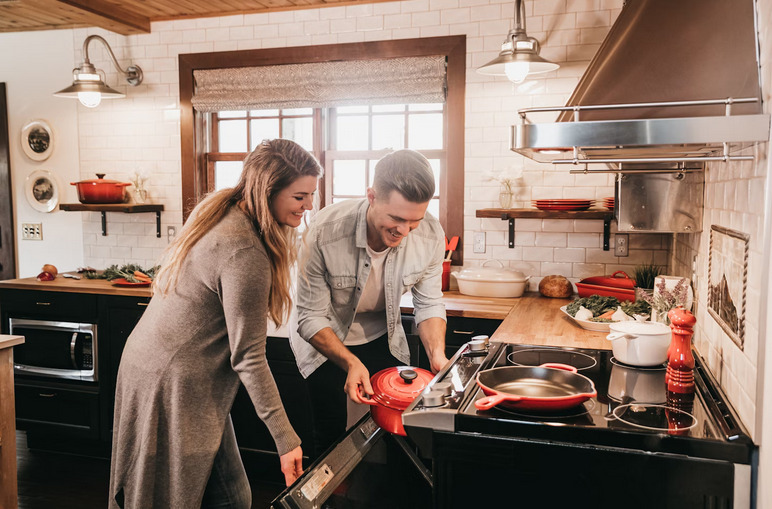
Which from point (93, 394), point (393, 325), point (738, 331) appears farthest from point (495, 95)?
point (93, 394)

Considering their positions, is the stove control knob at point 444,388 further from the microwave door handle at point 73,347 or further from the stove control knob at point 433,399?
the microwave door handle at point 73,347

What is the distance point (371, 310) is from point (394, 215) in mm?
635

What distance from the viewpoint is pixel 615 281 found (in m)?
3.28

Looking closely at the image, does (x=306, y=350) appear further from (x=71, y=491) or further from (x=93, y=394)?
(x=93, y=394)

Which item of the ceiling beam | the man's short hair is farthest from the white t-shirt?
the ceiling beam

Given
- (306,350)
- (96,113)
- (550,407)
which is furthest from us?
(96,113)

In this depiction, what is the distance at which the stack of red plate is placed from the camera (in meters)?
3.44

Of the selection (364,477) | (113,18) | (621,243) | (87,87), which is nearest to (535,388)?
(364,477)

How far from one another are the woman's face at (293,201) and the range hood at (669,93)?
0.64m

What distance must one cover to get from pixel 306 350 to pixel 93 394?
2.14 metres

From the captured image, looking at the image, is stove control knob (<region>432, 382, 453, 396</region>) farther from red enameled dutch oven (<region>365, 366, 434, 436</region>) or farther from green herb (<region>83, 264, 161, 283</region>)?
green herb (<region>83, 264, 161, 283</region>)

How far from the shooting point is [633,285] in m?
3.25

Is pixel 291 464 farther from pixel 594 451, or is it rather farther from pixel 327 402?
pixel 594 451

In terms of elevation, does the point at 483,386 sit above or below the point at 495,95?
below
